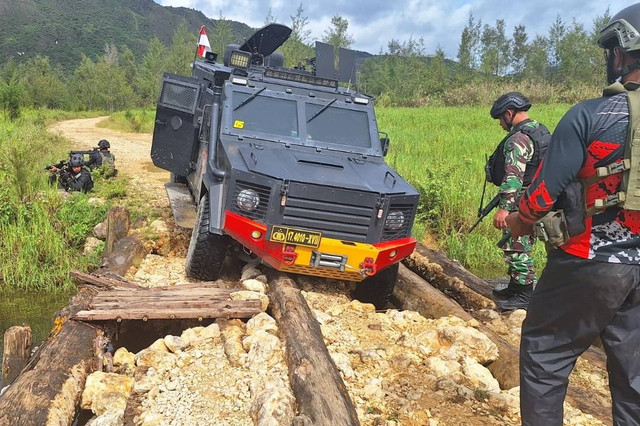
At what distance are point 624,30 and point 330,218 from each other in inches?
100

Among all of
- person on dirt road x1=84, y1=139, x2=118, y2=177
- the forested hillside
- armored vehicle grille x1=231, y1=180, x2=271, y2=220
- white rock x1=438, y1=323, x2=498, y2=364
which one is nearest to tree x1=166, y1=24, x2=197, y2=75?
person on dirt road x1=84, y1=139, x2=118, y2=177

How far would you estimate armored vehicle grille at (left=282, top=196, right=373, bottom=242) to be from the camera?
4.29 m

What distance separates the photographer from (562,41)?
40.1 metres

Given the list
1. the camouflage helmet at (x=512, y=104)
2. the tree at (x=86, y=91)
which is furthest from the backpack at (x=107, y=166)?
the tree at (x=86, y=91)

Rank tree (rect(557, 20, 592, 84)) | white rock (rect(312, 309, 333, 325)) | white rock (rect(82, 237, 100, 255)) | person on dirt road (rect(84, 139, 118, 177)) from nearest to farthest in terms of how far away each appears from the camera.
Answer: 1. white rock (rect(312, 309, 333, 325))
2. white rock (rect(82, 237, 100, 255))
3. person on dirt road (rect(84, 139, 118, 177))
4. tree (rect(557, 20, 592, 84))

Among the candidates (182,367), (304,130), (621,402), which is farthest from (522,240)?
(182,367)

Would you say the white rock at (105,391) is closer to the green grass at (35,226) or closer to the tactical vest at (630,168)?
the tactical vest at (630,168)

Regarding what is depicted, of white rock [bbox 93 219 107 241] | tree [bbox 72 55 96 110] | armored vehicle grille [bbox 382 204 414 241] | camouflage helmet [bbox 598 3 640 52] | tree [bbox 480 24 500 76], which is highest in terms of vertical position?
tree [bbox 480 24 500 76]

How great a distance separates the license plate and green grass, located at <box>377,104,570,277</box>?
3.83 m

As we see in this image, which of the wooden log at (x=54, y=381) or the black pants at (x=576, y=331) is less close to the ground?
the black pants at (x=576, y=331)

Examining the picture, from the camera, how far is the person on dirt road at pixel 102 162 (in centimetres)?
953

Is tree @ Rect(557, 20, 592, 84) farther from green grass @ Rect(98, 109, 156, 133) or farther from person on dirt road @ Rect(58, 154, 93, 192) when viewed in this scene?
person on dirt road @ Rect(58, 154, 93, 192)

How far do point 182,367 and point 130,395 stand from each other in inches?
13.4

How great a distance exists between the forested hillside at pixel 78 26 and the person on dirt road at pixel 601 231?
9182cm
